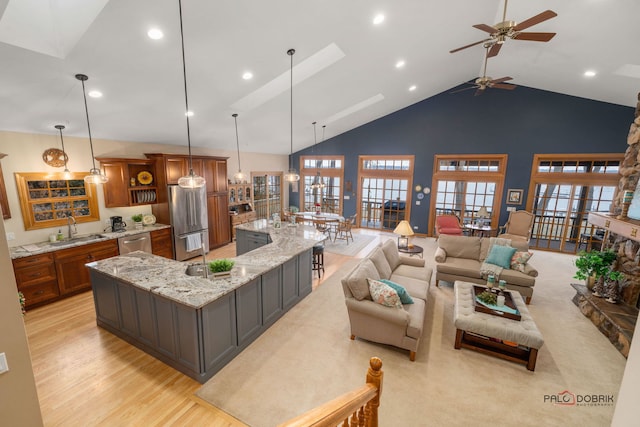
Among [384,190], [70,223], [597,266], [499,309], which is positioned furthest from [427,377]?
[384,190]

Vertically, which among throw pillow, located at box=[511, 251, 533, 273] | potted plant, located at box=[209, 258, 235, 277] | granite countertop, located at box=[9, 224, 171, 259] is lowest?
throw pillow, located at box=[511, 251, 533, 273]

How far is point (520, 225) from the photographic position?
7441 mm

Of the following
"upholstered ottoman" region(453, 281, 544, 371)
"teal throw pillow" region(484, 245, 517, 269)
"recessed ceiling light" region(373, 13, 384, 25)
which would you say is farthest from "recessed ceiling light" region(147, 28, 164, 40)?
"teal throw pillow" region(484, 245, 517, 269)

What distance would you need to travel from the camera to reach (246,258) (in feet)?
13.0

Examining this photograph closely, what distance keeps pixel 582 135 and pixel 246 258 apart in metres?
9.12

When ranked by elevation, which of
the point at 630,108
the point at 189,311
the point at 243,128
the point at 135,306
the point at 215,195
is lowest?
the point at 135,306

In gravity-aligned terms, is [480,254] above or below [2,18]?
below

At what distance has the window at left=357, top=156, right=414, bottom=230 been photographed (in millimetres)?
9469

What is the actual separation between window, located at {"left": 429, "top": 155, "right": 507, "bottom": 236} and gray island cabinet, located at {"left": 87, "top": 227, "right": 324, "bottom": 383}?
661 centimetres

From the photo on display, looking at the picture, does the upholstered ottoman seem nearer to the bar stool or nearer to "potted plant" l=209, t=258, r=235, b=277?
the bar stool

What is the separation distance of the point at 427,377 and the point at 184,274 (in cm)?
317

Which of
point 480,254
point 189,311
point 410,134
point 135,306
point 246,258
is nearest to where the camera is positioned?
point 189,311

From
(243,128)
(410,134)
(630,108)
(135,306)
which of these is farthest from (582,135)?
(135,306)

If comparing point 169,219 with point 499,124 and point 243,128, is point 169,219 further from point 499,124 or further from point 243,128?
point 499,124
